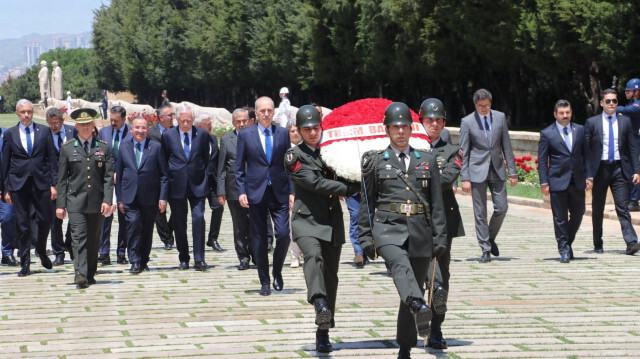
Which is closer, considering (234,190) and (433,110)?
(433,110)

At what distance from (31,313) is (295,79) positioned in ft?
220

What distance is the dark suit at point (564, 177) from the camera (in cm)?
1397

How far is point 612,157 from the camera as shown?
14.7 metres

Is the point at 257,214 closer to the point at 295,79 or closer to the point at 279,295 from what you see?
the point at 279,295

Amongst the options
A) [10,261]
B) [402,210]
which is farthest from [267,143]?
[10,261]

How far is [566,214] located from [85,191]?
5.61 m

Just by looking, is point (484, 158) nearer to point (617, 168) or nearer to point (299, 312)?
point (617, 168)

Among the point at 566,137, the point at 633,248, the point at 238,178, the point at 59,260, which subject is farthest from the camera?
the point at 59,260

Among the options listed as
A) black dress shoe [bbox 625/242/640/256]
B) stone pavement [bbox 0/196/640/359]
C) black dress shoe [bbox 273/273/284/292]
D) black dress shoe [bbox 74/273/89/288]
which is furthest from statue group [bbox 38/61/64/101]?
black dress shoe [bbox 273/273/284/292]

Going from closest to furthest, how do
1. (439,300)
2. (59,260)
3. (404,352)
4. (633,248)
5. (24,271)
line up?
(404,352) < (439,300) < (24,271) < (633,248) < (59,260)

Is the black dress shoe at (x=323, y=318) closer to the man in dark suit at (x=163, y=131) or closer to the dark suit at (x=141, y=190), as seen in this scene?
the dark suit at (x=141, y=190)

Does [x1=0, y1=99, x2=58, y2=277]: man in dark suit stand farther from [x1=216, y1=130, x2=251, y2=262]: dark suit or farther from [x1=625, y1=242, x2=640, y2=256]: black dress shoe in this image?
[x1=625, y1=242, x2=640, y2=256]: black dress shoe

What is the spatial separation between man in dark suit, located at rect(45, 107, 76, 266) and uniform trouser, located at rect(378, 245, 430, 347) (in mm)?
7002

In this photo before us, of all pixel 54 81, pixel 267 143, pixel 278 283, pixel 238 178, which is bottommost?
pixel 278 283
